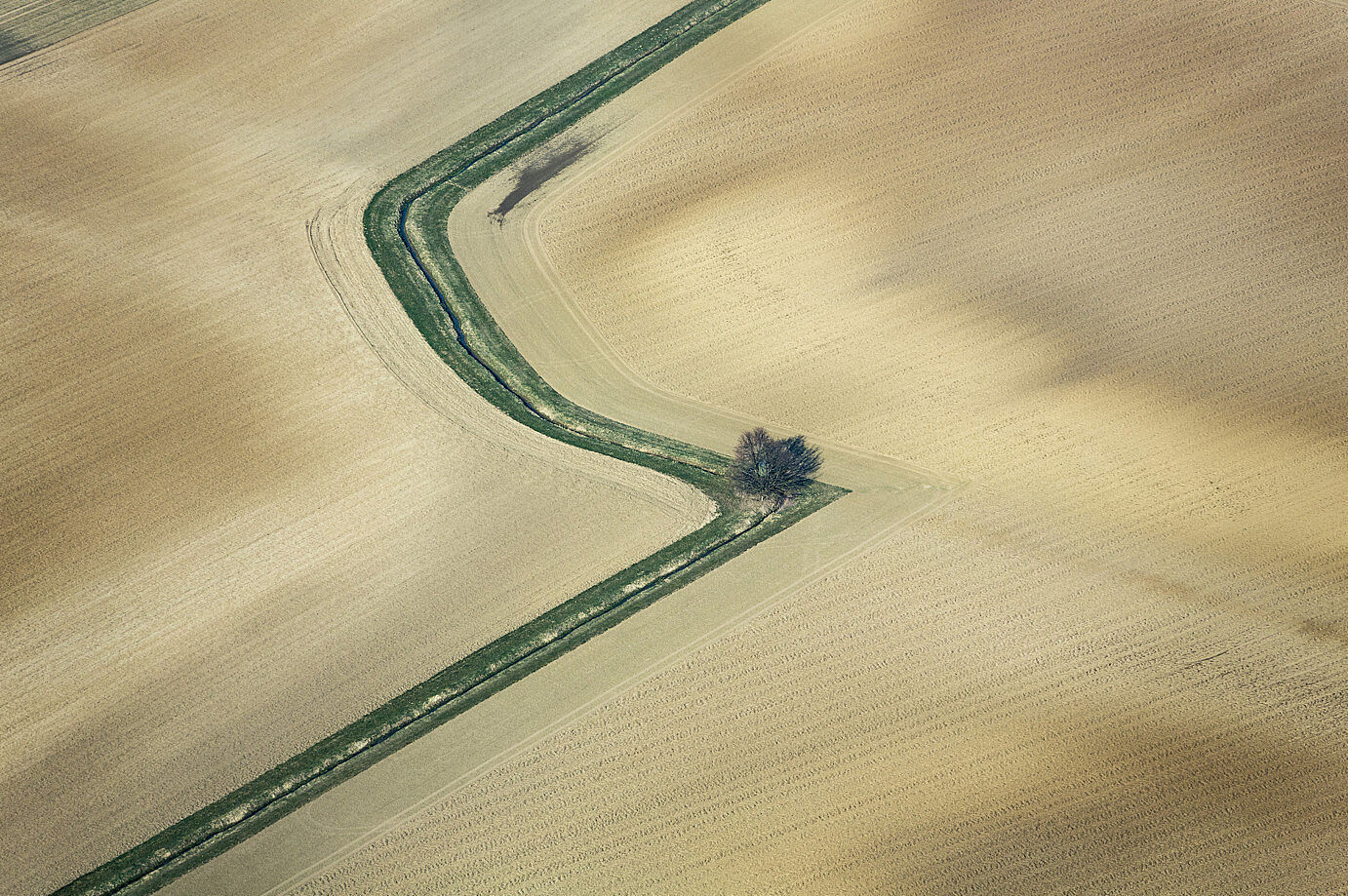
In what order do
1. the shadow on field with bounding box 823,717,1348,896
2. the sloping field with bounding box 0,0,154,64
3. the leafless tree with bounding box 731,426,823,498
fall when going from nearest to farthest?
the shadow on field with bounding box 823,717,1348,896
the leafless tree with bounding box 731,426,823,498
the sloping field with bounding box 0,0,154,64

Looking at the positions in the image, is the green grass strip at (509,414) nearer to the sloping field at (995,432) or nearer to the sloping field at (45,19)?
the sloping field at (995,432)

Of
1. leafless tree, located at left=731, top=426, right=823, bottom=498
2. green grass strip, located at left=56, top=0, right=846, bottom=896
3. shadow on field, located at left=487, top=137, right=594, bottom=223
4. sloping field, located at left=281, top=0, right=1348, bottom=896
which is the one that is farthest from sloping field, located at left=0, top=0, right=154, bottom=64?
leafless tree, located at left=731, top=426, right=823, bottom=498

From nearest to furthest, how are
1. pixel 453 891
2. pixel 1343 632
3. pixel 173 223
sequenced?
pixel 453 891
pixel 1343 632
pixel 173 223

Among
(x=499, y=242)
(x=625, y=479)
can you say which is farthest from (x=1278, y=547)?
(x=499, y=242)

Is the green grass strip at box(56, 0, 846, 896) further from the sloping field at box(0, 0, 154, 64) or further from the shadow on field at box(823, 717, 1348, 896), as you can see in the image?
the sloping field at box(0, 0, 154, 64)

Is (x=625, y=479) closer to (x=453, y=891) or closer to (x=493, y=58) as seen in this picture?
(x=453, y=891)

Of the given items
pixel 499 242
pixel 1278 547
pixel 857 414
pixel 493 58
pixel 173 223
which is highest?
pixel 493 58

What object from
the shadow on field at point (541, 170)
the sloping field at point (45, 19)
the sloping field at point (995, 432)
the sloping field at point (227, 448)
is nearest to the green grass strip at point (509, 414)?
the sloping field at point (227, 448)
